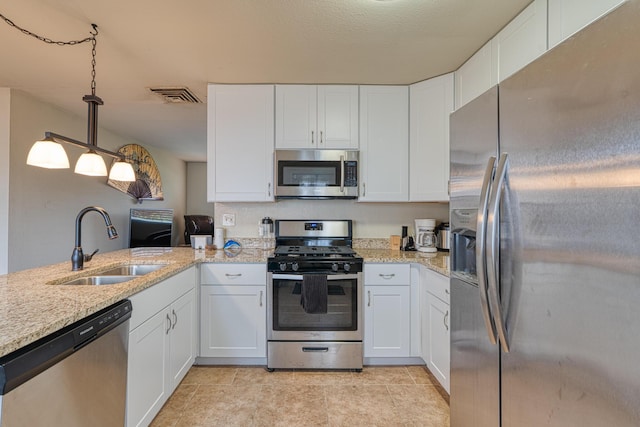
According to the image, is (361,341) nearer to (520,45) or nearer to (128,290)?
(128,290)

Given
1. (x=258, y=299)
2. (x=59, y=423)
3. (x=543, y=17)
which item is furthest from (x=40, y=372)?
(x=543, y=17)

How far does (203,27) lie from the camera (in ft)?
6.05

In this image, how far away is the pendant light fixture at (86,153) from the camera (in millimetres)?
1551

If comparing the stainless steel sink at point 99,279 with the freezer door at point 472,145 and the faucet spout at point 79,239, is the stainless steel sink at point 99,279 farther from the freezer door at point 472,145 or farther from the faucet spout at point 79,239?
the freezer door at point 472,145

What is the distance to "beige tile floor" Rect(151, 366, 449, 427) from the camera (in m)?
1.79

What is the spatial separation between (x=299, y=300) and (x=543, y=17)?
7.46ft

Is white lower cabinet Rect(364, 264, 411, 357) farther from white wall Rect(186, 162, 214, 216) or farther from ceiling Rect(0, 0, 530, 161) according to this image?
white wall Rect(186, 162, 214, 216)

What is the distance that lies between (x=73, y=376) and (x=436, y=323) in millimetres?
2019

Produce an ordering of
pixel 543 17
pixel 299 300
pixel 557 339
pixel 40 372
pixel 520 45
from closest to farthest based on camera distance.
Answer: pixel 557 339 < pixel 40 372 < pixel 543 17 < pixel 520 45 < pixel 299 300

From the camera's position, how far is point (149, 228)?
4867mm

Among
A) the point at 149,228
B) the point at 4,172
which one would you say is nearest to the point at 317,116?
the point at 4,172

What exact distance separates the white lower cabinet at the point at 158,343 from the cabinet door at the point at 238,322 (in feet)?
0.59

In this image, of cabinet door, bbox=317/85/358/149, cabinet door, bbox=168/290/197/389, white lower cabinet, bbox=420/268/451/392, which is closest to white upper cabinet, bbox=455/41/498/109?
cabinet door, bbox=317/85/358/149

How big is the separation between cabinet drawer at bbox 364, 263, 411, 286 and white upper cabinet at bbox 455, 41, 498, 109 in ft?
4.55
